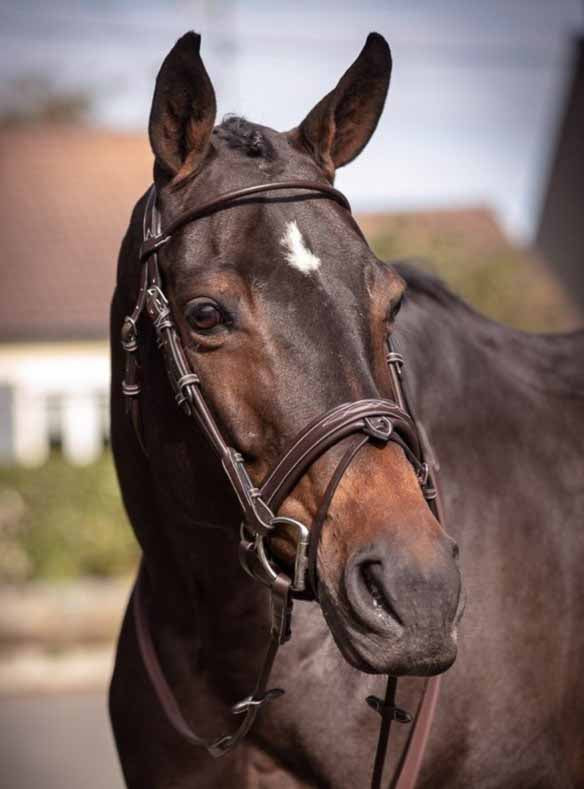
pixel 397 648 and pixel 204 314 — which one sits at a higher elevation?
pixel 204 314

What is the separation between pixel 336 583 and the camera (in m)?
2.03

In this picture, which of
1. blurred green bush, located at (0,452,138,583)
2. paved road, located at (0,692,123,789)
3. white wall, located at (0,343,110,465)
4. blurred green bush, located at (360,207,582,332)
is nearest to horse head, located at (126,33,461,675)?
paved road, located at (0,692,123,789)

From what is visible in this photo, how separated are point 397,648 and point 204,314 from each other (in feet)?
2.70

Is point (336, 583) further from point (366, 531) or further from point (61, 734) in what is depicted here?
point (61, 734)

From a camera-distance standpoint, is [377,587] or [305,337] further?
[305,337]

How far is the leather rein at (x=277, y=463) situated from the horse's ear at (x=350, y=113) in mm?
237

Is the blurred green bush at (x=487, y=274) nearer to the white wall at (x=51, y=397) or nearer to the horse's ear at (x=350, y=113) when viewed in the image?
the white wall at (x=51, y=397)

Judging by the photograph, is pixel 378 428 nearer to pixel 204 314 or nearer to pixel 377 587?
pixel 377 587

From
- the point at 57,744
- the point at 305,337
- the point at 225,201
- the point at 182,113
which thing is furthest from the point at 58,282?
the point at 305,337

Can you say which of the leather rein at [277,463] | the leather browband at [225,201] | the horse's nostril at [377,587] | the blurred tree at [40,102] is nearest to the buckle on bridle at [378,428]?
the leather rein at [277,463]

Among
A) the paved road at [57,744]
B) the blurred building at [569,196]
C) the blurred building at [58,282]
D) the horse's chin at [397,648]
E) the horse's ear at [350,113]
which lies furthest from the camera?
the blurred building at [569,196]

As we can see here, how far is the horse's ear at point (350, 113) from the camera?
2602 mm

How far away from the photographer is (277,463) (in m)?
2.17

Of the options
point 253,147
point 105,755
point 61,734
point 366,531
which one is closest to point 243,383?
point 366,531
